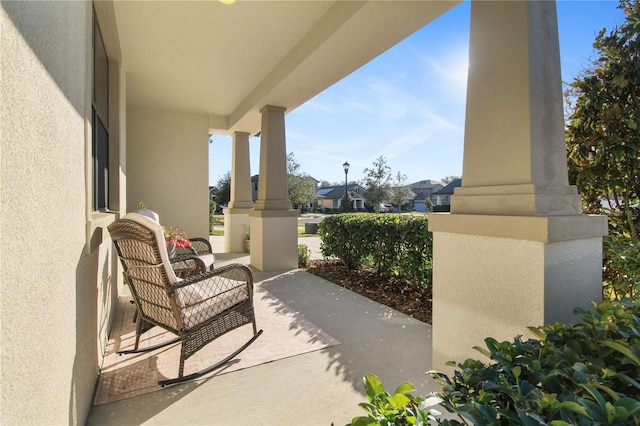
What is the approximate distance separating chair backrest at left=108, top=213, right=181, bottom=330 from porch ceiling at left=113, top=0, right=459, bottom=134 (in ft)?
9.52

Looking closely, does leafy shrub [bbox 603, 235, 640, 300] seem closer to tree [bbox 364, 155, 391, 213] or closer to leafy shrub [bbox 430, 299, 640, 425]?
leafy shrub [bbox 430, 299, 640, 425]

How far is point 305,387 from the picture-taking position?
2.32 metres

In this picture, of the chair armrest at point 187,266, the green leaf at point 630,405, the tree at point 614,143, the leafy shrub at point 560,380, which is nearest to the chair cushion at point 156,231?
the chair armrest at point 187,266

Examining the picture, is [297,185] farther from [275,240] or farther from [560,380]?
[560,380]

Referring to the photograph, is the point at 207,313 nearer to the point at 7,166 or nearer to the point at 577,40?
the point at 7,166

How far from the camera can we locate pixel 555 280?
1754mm

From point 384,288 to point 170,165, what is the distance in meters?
6.07

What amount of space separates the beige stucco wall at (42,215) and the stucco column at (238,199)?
6.78 meters

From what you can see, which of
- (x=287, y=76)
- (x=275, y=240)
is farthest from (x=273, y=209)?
(x=287, y=76)

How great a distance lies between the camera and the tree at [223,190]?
2458 cm

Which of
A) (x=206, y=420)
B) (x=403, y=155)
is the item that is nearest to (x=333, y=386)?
(x=206, y=420)

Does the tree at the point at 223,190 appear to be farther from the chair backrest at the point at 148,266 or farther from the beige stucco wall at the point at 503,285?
the beige stucco wall at the point at 503,285

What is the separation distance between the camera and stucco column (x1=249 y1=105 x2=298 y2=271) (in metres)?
6.29

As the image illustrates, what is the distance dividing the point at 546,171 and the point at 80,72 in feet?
9.36
